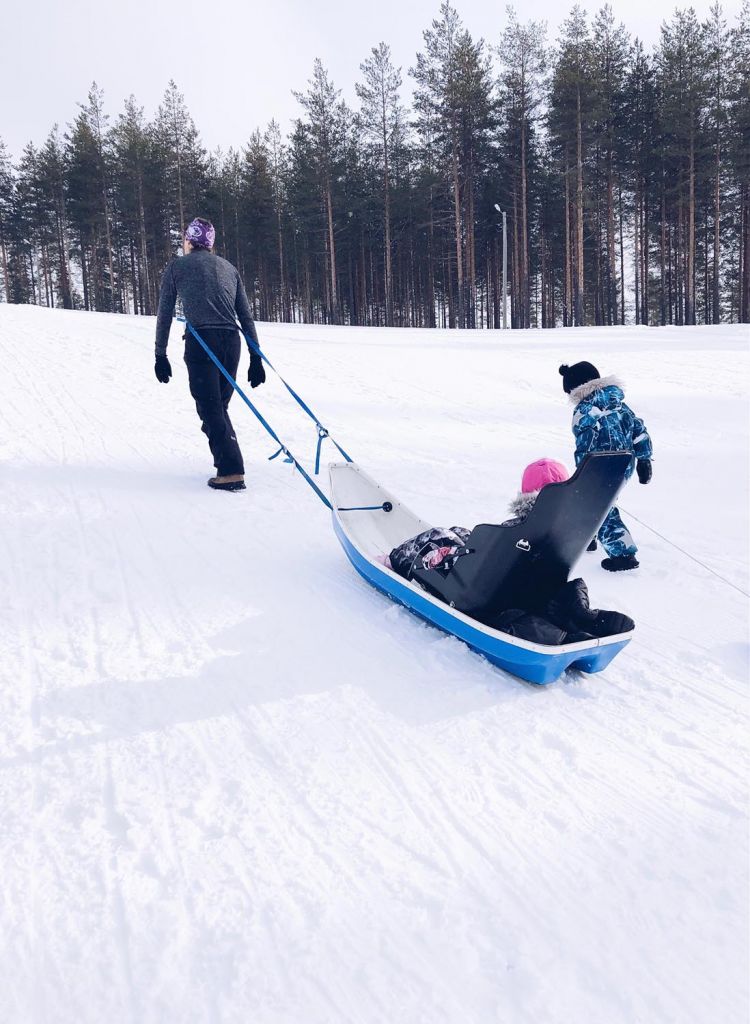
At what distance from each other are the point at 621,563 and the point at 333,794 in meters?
2.63

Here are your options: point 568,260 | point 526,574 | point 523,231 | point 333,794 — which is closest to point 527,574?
Result: point 526,574

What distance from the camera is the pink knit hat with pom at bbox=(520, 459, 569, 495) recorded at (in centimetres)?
281

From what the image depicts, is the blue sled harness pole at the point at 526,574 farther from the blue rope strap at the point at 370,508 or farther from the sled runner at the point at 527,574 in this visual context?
the blue rope strap at the point at 370,508

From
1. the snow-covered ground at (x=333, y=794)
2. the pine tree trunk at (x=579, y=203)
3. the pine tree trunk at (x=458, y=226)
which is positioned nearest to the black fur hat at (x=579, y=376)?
the snow-covered ground at (x=333, y=794)

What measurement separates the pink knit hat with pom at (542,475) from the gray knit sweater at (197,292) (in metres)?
3.28

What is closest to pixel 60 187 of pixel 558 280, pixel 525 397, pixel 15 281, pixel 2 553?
pixel 15 281

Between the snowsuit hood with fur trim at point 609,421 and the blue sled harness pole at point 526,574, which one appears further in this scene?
the snowsuit hood with fur trim at point 609,421

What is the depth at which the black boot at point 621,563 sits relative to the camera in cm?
399

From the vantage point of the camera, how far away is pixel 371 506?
4.16m

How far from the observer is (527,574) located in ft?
8.69

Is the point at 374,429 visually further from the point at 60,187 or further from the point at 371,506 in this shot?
the point at 60,187

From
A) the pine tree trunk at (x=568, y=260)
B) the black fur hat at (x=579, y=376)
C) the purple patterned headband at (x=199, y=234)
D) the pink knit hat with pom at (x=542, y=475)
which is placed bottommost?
the pink knit hat with pom at (x=542, y=475)

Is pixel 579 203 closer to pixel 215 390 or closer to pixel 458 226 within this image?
pixel 458 226

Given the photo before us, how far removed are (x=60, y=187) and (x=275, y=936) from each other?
151 ft
